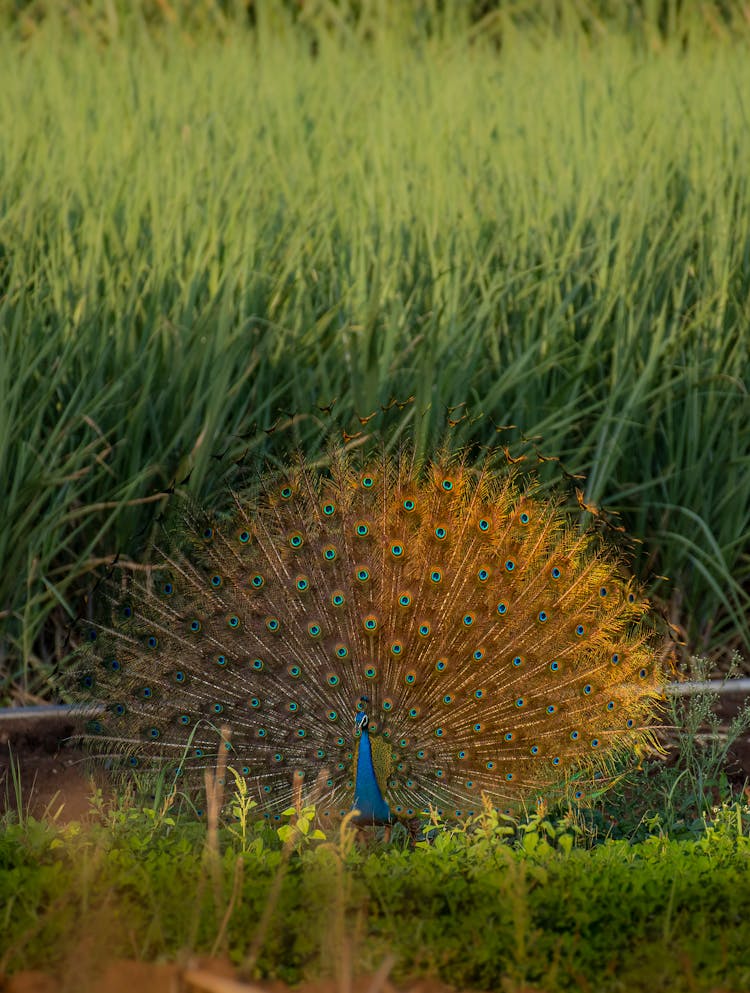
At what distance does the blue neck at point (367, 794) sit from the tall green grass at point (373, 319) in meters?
1.15

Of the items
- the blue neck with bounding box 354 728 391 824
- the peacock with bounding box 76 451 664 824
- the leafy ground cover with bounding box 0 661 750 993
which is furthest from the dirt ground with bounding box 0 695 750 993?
the blue neck with bounding box 354 728 391 824

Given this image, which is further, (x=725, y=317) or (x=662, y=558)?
(x=725, y=317)

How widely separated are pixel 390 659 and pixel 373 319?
4.85ft

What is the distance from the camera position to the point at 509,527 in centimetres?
412

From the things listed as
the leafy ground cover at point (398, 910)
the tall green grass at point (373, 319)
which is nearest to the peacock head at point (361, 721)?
the leafy ground cover at point (398, 910)

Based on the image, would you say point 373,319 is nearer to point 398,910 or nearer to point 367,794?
point 367,794

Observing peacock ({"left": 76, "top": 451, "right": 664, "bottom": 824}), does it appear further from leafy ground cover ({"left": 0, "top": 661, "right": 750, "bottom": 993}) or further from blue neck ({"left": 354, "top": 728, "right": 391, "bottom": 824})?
leafy ground cover ({"left": 0, "top": 661, "right": 750, "bottom": 993})

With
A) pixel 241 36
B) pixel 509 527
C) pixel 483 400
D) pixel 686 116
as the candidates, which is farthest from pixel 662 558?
pixel 241 36

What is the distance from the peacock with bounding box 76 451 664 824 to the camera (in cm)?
400

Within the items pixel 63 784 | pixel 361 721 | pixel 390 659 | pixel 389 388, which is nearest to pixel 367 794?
pixel 361 721

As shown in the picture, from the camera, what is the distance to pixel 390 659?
4.06m

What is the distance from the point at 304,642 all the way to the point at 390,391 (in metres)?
1.37

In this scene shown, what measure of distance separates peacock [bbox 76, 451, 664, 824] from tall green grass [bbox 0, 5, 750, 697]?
523 millimetres

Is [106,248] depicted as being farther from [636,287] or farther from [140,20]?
[140,20]
